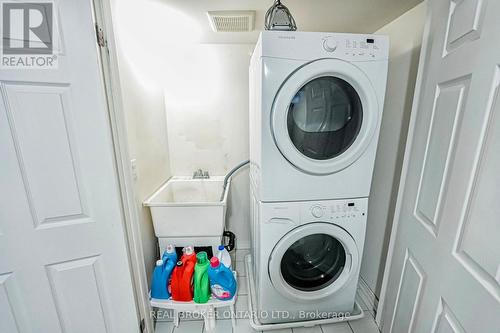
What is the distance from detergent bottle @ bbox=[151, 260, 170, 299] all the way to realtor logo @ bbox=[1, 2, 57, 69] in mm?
1212

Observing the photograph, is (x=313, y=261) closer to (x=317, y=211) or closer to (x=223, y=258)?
(x=317, y=211)

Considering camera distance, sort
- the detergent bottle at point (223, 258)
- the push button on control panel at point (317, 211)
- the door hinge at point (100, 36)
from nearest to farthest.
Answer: the door hinge at point (100, 36) < the push button on control panel at point (317, 211) < the detergent bottle at point (223, 258)

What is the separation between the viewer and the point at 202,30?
1.58 m

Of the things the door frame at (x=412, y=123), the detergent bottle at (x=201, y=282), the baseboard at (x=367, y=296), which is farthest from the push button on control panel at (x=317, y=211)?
the baseboard at (x=367, y=296)

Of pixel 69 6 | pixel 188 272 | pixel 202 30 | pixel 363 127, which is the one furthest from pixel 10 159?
pixel 363 127

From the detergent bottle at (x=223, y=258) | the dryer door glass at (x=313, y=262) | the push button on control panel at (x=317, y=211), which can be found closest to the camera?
the push button on control panel at (x=317, y=211)

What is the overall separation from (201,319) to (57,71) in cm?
170

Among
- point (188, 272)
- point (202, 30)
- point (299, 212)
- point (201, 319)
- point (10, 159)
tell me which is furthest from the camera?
point (202, 30)

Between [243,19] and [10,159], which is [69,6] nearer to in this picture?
[10,159]

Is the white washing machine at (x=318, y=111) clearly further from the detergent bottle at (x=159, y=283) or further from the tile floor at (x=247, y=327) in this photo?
the tile floor at (x=247, y=327)

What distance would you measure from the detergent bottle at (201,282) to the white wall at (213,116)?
862mm

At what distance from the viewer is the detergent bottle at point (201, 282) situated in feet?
4.26

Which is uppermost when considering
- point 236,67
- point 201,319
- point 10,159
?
point 236,67

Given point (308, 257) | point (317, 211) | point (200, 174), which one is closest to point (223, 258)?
point (308, 257)
